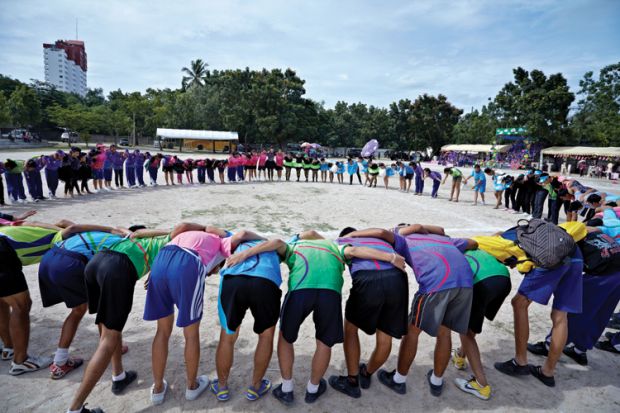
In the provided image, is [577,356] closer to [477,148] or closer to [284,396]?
[284,396]

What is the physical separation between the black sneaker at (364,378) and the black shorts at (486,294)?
42.1 inches

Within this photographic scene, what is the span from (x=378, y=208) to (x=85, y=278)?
9.94 meters

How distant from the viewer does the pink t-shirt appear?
9.05 feet

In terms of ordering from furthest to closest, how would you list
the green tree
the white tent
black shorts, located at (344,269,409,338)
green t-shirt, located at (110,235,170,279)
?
the white tent < the green tree < green t-shirt, located at (110,235,170,279) < black shorts, located at (344,269,409,338)

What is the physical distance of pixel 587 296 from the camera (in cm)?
354

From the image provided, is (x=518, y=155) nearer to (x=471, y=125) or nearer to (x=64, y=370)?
(x=471, y=125)

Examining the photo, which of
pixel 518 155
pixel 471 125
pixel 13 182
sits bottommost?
pixel 13 182

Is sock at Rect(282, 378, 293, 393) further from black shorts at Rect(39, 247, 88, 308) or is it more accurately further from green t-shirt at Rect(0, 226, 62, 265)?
green t-shirt at Rect(0, 226, 62, 265)

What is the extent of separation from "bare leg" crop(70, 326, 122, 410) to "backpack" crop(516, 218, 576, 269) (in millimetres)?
3633

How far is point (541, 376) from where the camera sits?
3.26 meters

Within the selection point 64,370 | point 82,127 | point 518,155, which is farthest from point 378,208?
point 82,127

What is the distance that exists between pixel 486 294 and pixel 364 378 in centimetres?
136

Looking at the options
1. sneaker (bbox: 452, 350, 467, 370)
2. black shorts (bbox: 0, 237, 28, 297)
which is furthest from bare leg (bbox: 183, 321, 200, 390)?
sneaker (bbox: 452, 350, 467, 370)

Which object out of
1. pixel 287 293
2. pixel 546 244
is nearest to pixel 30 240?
pixel 287 293
